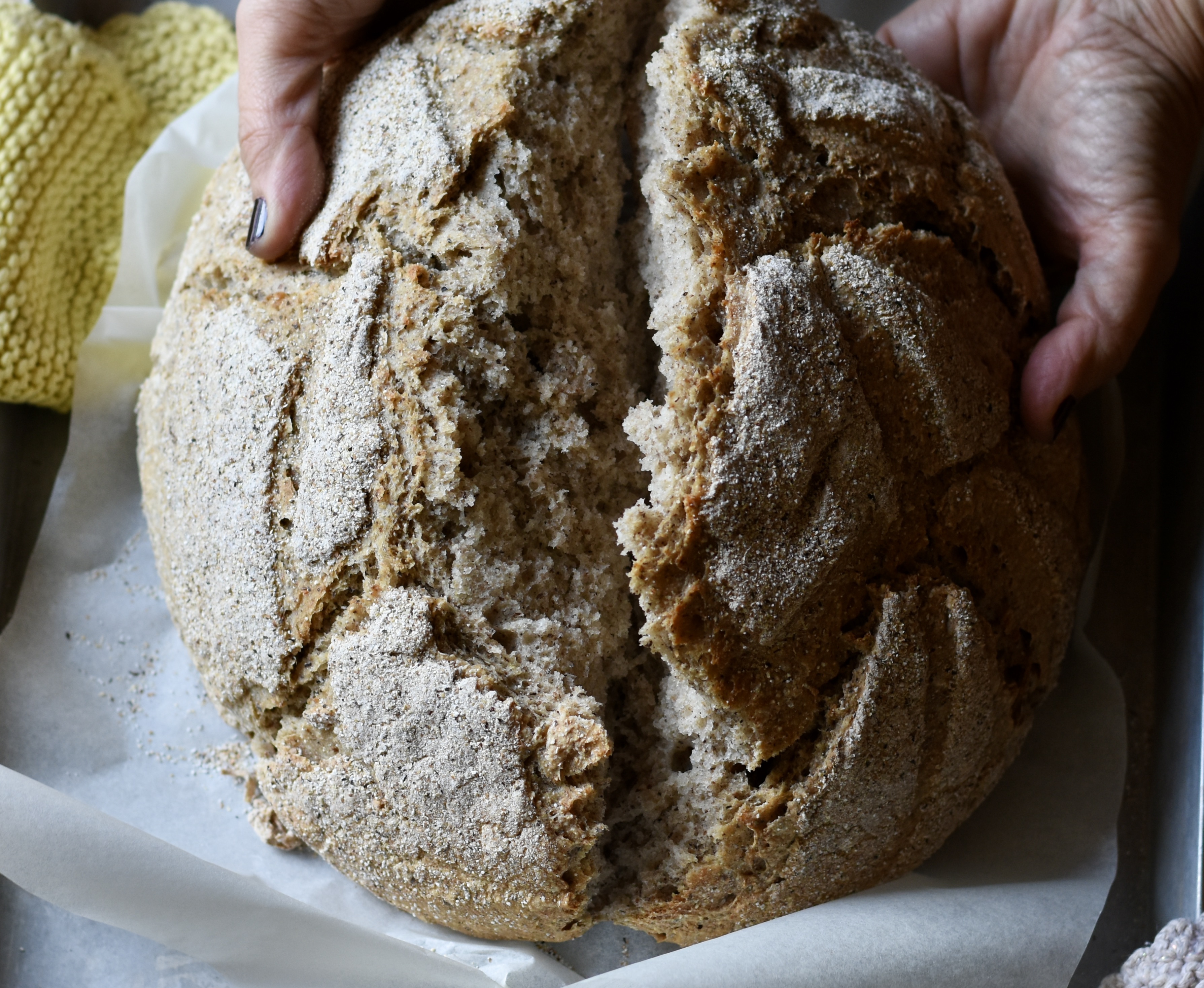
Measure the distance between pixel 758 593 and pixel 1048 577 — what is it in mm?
569

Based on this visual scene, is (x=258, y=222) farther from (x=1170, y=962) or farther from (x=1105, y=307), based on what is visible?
(x=1170, y=962)

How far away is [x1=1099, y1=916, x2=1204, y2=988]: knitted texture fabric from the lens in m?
1.52

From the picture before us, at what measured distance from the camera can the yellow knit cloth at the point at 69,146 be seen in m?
2.03

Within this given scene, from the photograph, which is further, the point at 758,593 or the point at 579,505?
the point at 579,505

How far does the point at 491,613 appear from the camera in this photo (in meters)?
1.46

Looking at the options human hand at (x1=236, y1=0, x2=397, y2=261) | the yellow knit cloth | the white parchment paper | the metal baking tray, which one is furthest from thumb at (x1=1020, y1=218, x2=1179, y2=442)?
the yellow knit cloth

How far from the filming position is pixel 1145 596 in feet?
6.93

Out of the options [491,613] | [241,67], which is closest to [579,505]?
[491,613]

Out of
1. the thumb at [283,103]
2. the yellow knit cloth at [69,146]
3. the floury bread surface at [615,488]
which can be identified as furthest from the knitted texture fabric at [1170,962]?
the yellow knit cloth at [69,146]

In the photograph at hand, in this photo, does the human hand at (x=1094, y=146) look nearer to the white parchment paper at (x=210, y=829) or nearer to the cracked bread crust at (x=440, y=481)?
the white parchment paper at (x=210, y=829)

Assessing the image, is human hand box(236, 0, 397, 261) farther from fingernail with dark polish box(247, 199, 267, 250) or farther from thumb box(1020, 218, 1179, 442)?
thumb box(1020, 218, 1179, 442)

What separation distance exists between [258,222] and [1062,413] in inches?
51.4

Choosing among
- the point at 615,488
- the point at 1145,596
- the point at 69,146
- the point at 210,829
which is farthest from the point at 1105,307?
the point at 69,146

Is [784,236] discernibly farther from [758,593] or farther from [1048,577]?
[1048,577]
